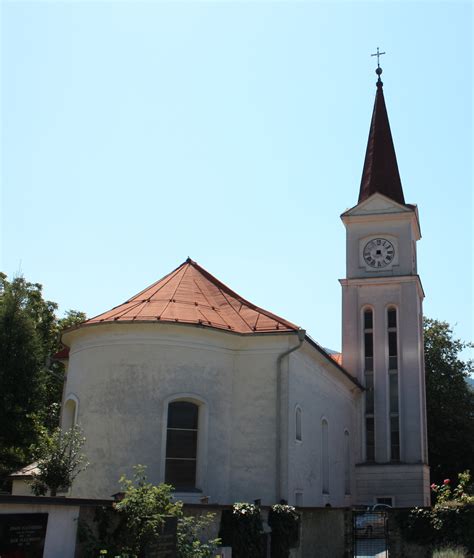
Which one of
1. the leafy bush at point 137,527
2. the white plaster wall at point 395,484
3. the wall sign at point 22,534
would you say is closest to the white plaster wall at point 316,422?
the white plaster wall at point 395,484

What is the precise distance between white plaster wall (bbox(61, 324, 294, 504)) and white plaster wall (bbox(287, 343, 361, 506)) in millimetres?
1045

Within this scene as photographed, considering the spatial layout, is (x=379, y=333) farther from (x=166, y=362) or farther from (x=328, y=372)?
(x=166, y=362)

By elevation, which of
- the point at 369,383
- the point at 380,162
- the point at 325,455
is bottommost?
the point at 325,455

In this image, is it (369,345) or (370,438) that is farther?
(369,345)

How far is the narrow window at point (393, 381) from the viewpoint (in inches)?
1334

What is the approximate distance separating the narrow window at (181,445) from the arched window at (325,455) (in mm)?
7680

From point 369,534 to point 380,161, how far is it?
22.6 meters

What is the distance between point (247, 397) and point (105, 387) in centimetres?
460

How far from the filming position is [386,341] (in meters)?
35.1

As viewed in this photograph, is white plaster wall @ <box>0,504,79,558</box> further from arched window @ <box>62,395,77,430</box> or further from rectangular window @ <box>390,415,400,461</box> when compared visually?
rectangular window @ <box>390,415,400,461</box>

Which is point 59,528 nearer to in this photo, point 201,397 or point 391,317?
point 201,397

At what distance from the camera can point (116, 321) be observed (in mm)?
21719

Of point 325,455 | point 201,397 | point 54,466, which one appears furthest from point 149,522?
point 325,455

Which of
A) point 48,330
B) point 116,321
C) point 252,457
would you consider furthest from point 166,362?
point 48,330
